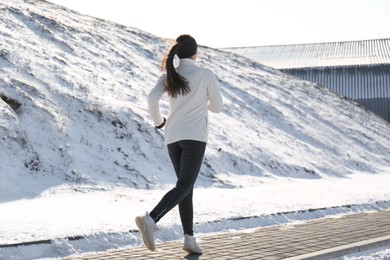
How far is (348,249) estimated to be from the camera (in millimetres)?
7387

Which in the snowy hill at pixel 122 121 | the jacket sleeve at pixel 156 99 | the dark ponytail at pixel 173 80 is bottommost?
the snowy hill at pixel 122 121

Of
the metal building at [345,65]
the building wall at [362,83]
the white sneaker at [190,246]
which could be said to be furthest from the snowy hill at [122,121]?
the metal building at [345,65]

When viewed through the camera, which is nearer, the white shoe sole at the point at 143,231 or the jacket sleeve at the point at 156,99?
the white shoe sole at the point at 143,231

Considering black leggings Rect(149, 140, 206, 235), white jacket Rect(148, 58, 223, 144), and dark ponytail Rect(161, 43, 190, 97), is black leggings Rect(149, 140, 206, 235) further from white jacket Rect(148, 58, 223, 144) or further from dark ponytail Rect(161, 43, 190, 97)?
dark ponytail Rect(161, 43, 190, 97)

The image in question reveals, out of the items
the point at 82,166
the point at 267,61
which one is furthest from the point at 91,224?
the point at 267,61

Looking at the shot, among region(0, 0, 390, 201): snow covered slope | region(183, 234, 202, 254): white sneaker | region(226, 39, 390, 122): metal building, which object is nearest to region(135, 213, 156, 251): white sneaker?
region(183, 234, 202, 254): white sneaker

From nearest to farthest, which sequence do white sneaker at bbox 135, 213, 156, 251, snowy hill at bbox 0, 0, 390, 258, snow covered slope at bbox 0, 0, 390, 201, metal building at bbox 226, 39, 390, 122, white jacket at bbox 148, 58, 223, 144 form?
white sneaker at bbox 135, 213, 156, 251, white jacket at bbox 148, 58, 223, 144, snowy hill at bbox 0, 0, 390, 258, snow covered slope at bbox 0, 0, 390, 201, metal building at bbox 226, 39, 390, 122

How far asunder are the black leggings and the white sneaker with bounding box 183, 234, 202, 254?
0.17ft

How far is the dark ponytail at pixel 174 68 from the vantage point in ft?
22.8

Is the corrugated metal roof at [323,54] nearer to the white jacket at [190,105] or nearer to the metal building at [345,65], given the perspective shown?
the metal building at [345,65]

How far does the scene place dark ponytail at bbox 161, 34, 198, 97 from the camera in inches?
274

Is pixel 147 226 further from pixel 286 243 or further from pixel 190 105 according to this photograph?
pixel 286 243

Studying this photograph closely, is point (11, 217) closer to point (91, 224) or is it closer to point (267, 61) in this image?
point (91, 224)

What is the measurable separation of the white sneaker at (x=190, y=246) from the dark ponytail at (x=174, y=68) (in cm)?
130
